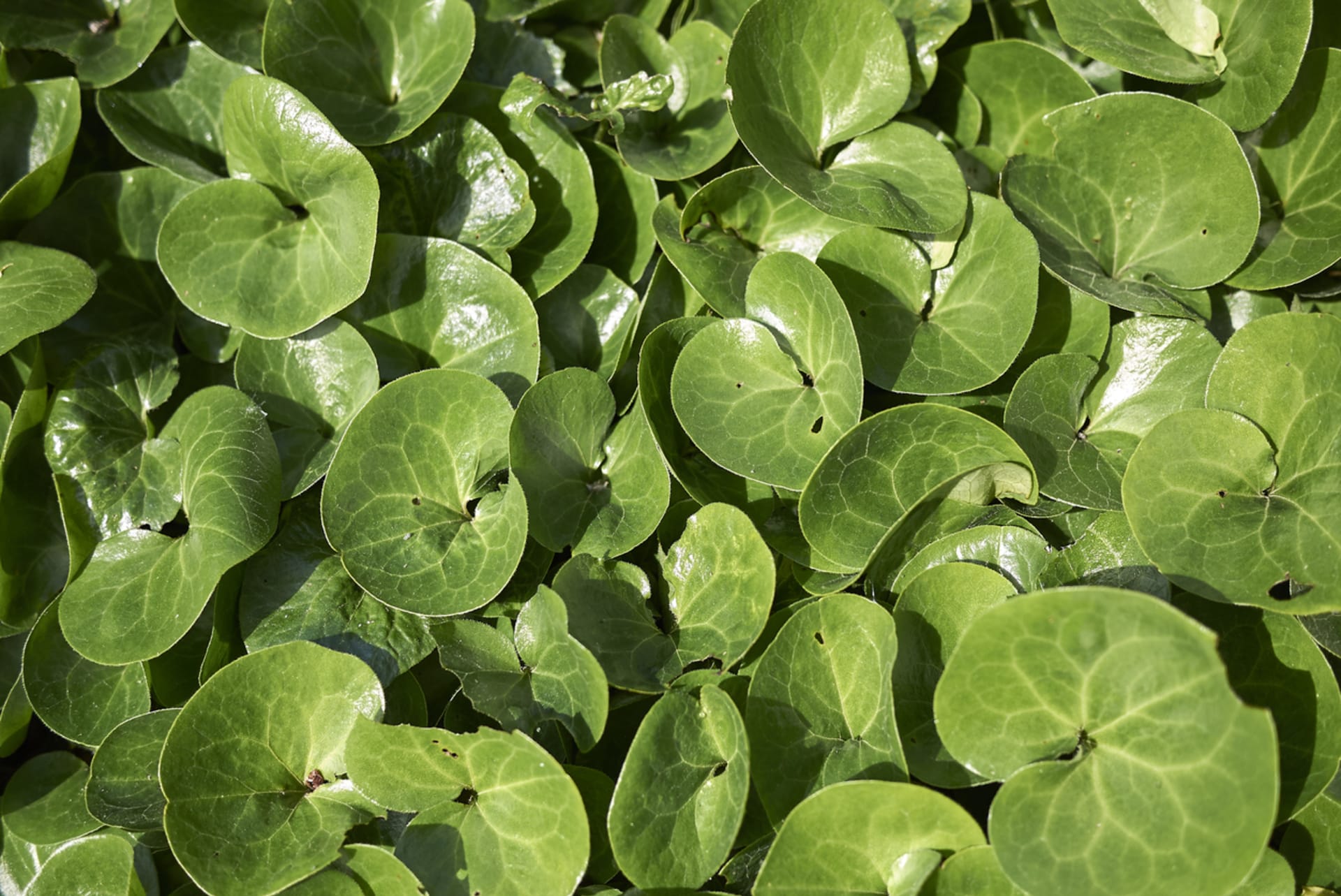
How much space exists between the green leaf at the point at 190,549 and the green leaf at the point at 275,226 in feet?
0.59

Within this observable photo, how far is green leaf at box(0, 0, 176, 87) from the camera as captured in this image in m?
1.84

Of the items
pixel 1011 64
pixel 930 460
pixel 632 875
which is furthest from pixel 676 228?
pixel 632 875

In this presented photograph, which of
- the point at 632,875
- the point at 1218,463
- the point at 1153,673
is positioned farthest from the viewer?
the point at 1218,463

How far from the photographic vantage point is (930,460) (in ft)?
4.46

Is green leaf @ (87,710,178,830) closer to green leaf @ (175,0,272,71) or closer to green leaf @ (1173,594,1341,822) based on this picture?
green leaf @ (175,0,272,71)

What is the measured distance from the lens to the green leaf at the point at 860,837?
3.80 ft

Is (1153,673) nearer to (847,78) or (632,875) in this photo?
(632,875)

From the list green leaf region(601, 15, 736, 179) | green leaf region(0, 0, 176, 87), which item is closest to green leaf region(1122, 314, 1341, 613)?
green leaf region(601, 15, 736, 179)

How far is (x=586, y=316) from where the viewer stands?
68.3 inches

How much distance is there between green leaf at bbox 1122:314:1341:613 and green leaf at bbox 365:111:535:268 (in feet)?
3.83

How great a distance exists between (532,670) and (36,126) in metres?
1.46

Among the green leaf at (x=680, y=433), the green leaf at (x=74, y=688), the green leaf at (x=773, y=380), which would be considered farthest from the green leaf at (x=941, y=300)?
the green leaf at (x=74, y=688)

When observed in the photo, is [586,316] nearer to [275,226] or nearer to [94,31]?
[275,226]

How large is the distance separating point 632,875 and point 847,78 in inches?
53.8
